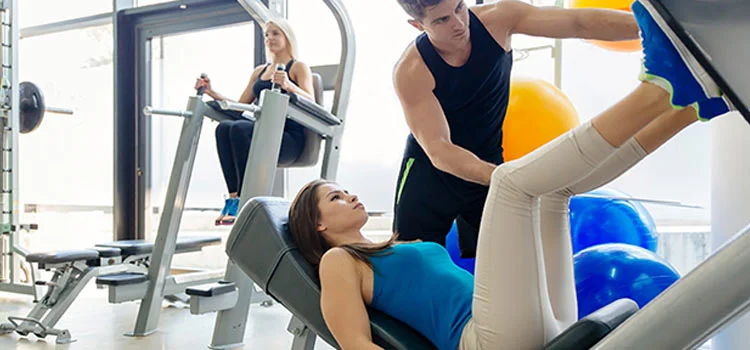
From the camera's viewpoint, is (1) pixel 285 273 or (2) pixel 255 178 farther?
(2) pixel 255 178

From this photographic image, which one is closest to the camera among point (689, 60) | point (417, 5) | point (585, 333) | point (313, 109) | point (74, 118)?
point (689, 60)

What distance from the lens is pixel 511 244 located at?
3.89 ft

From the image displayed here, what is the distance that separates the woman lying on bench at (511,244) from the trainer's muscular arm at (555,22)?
61 cm

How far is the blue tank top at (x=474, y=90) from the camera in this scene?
179cm

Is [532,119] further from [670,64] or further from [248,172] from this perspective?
[670,64]

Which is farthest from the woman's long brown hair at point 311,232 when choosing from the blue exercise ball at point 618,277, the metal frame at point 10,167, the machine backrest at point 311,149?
the metal frame at point 10,167

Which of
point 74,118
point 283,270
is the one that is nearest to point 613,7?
point 283,270

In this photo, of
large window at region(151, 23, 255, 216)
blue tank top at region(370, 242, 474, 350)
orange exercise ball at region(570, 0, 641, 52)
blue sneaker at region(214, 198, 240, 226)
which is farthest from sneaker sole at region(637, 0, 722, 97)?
large window at region(151, 23, 255, 216)

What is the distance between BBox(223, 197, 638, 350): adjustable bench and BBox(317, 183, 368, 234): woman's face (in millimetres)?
105

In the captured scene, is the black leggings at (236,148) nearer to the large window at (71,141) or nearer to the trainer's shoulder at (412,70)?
the trainer's shoulder at (412,70)

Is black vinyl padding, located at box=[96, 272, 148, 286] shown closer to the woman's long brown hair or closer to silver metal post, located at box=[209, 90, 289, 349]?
silver metal post, located at box=[209, 90, 289, 349]

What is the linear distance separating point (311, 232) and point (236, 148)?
1.61m

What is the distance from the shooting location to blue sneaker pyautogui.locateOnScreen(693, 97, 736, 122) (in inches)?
33.3

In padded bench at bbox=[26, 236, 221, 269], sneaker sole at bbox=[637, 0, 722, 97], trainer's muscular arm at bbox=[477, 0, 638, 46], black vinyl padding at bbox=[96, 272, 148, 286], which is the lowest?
black vinyl padding at bbox=[96, 272, 148, 286]
